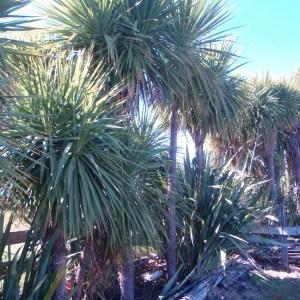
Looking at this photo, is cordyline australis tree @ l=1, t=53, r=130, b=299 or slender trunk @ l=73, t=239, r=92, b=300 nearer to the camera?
cordyline australis tree @ l=1, t=53, r=130, b=299

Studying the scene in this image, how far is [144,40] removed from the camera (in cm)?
538

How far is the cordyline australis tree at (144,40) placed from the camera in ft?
17.4

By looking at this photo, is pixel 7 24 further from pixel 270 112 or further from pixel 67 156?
pixel 270 112

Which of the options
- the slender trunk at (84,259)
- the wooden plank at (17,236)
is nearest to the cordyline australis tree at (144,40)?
the slender trunk at (84,259)

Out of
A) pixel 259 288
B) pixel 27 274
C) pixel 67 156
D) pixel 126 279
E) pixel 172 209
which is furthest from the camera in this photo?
pixel 259 288

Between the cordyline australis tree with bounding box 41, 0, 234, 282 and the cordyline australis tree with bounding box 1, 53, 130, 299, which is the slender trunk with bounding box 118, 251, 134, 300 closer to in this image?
the cordyline australis tree with bounding box 41, 0, 234, 282

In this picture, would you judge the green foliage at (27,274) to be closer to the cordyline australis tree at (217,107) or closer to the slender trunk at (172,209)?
the slender trunk at (172,209)

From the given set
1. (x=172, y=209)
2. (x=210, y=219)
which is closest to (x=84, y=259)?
(x=172, y=209)

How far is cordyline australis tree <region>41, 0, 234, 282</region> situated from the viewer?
532cm

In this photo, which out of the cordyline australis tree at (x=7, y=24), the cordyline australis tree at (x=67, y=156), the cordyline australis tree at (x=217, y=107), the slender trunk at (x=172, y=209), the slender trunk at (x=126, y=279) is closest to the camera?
the cordyline australis tree at (x=7, y=24)

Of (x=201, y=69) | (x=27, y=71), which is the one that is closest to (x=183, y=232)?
(x=201, y=69)

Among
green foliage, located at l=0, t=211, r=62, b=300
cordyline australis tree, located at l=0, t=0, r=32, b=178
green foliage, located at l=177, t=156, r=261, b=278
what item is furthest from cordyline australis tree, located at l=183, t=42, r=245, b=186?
cordyline australis tree, located at l=0, t=0, r=32, b=178

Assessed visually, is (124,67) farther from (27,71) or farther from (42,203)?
(42,203)

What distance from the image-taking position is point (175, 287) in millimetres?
5387
